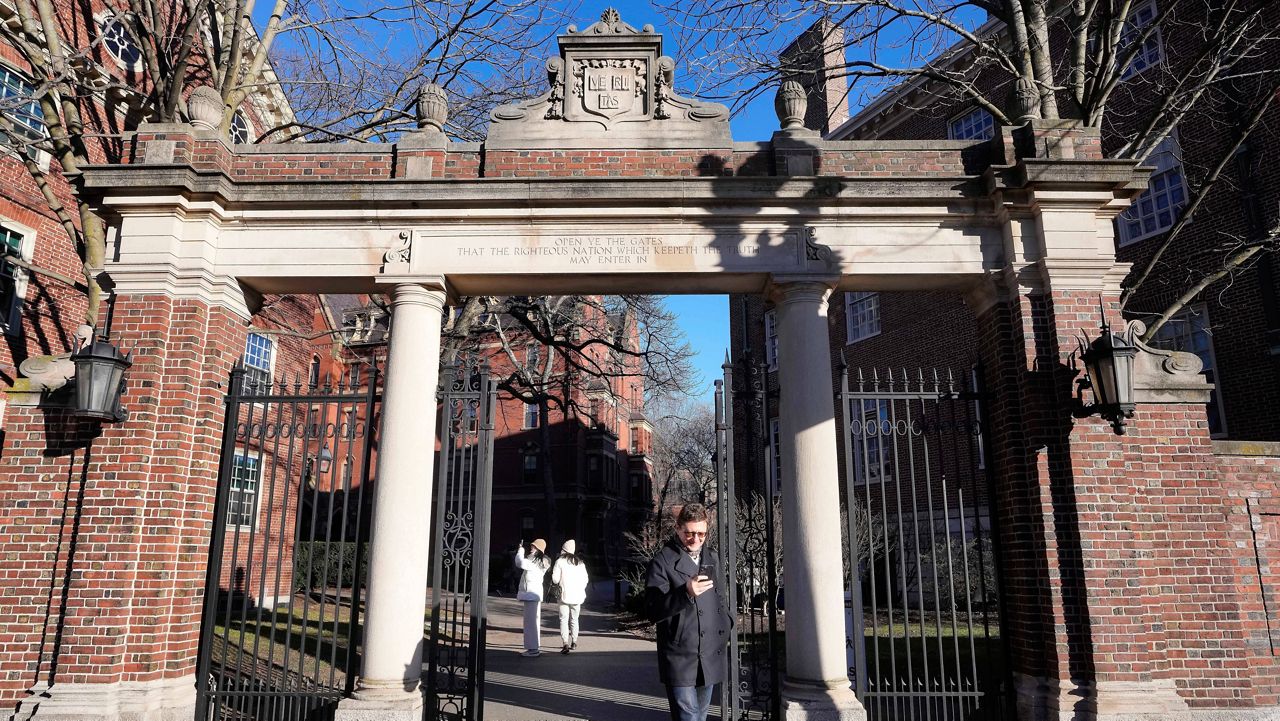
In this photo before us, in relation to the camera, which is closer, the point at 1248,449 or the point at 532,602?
the point at 1248,449

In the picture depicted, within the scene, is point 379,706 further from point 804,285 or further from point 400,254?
point 804,285

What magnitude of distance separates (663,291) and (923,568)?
995 cm

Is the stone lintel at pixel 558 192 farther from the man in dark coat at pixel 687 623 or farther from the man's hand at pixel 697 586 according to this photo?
the man's hand at pixel 697 586

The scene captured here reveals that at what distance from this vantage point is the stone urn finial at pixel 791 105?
24.7ft

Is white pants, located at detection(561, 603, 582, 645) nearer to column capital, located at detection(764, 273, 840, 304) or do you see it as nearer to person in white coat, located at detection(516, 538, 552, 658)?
person in white coat, located at detection(516, 538, 552, 658)

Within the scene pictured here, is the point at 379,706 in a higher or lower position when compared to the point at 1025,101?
lower

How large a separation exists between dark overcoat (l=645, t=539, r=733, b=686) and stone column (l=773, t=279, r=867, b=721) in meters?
1.98

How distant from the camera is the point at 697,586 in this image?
4613 millimetres

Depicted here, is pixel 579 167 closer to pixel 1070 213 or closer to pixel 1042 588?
pixel 1070 213

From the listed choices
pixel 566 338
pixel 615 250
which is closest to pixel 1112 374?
pixel 615 250

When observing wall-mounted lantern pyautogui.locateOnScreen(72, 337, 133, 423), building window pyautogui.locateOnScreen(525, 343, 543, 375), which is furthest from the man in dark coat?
building window pyautogui.locateOnScreen(525, 343, 543, 375)

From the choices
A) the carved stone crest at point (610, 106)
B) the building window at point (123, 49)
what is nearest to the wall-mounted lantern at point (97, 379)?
the carved stone crest at point (610, 106)

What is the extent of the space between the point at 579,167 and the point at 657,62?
1328mm

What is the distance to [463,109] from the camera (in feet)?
47.3
